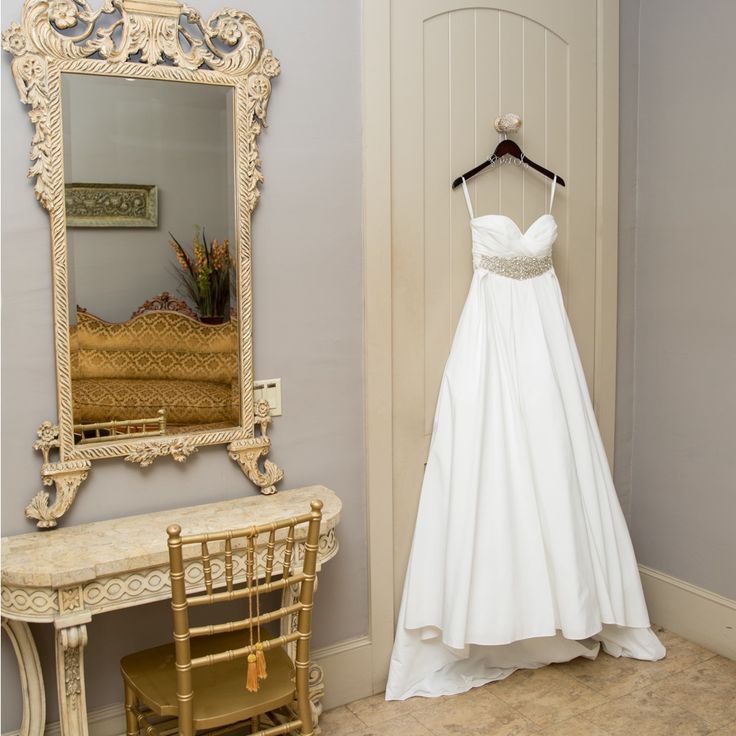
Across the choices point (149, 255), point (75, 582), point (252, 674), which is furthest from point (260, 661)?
point (149, 255)

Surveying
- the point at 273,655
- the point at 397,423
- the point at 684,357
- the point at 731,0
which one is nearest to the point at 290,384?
the point at 397,423

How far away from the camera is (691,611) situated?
10.1 ft

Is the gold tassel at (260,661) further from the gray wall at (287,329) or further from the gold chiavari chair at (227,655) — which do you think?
the gray wall at (287,329)

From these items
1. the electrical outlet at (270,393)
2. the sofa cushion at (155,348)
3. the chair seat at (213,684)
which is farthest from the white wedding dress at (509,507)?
the sofa cushion at (155,348)

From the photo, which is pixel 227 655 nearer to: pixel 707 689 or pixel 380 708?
pixel 380 708

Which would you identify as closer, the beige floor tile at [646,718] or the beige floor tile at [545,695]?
the beige floor tile at [646,718]

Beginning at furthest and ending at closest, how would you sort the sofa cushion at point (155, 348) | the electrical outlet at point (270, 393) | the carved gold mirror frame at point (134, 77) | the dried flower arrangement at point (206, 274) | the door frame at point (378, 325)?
the door frame at point (378, 325) < the electrical outlet at point (270, 393) < the dried flower arrangement at point (206, 274) < the sofa cushion at point (155, 348) < the carved gold mirror frame at point (134, 77)

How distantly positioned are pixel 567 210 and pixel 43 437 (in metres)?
2.00

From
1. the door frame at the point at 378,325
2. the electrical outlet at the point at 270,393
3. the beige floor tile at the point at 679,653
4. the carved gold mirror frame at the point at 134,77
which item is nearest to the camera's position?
the carved gold mirror frame at the point at 134,77

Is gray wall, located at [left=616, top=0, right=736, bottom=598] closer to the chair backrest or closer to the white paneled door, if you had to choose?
Result: the white paneled door

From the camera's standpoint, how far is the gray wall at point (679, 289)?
2.91m

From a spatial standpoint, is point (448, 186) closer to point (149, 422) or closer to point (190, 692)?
point (149, 422)

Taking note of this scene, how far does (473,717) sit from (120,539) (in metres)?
1.26

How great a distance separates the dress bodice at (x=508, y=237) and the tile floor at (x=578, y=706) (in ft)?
4.76
